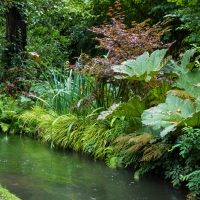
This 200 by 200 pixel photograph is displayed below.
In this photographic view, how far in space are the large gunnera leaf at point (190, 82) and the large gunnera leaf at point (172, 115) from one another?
1.57ft

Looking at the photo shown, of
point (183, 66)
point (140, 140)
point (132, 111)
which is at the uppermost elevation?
point (183, 66)

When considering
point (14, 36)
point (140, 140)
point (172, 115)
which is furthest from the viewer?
point (14, 36)

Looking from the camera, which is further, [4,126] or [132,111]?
[4,126]

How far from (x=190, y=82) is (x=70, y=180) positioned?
6.84 ft

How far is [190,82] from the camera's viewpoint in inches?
196

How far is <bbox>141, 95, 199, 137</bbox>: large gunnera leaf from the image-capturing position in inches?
168

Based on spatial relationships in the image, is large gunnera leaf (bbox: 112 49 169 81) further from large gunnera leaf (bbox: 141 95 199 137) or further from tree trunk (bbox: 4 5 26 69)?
tree trunk (bbox: 4 5 26 69)

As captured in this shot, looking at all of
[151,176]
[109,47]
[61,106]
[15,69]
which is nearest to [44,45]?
[15,69]

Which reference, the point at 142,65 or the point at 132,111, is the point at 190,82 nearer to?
the point at 142,65

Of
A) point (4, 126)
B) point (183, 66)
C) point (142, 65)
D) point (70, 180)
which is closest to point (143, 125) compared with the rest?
point (142, 65)

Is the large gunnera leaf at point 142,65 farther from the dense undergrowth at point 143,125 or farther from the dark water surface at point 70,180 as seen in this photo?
the dark water surface at point 70,180

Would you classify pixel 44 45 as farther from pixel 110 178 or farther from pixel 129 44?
pixel 110 178

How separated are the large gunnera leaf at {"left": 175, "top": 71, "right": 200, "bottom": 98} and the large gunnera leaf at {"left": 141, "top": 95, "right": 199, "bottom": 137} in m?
0.48

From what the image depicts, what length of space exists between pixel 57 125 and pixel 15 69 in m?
3.74
